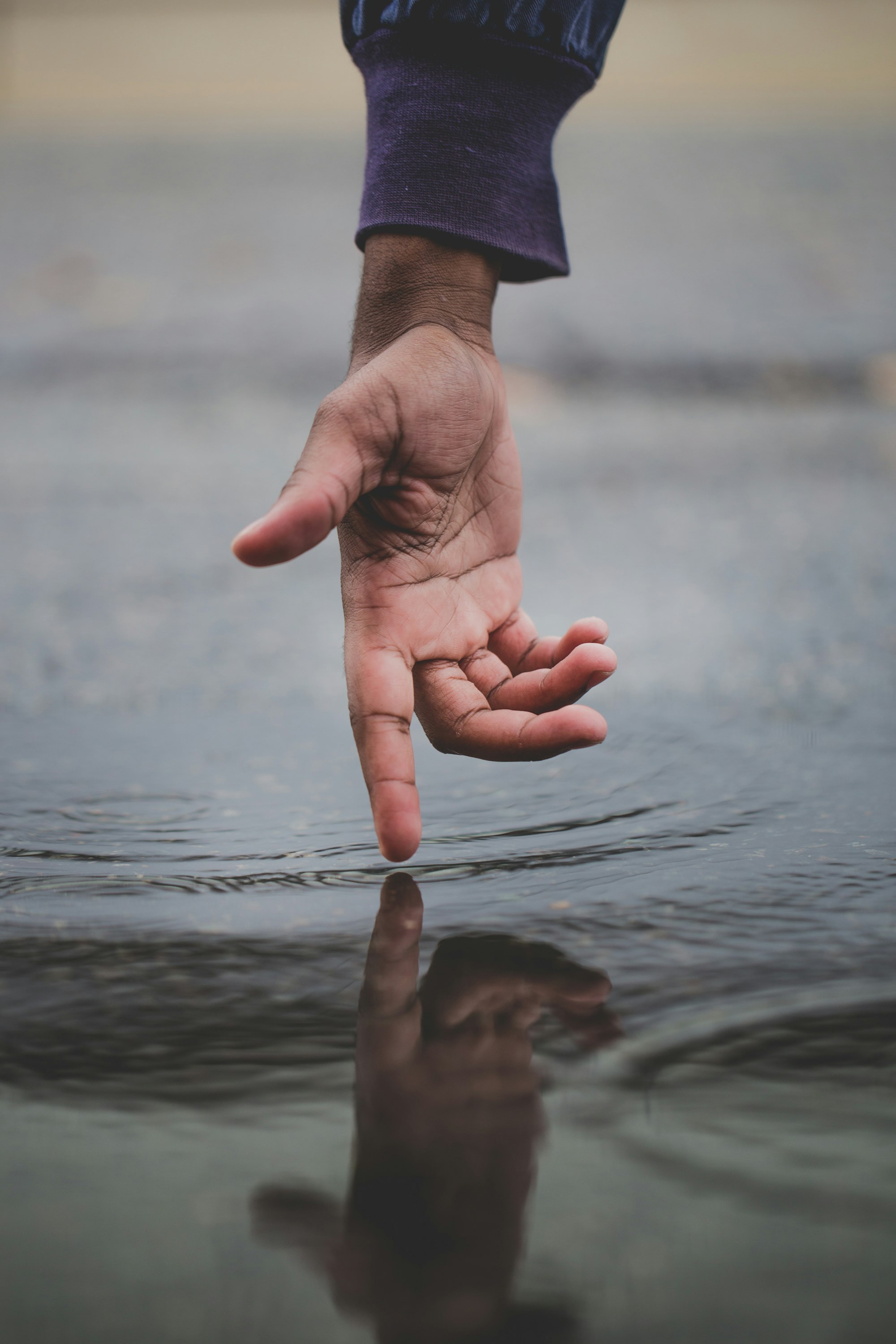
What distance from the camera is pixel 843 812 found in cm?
112

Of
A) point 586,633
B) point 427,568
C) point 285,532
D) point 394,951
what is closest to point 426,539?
point 427,568

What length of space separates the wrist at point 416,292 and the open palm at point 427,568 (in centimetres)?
3

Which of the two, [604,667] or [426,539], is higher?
[426,539]

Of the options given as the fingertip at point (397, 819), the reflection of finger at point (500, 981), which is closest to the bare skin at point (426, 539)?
the fingertip at point (397, 819)

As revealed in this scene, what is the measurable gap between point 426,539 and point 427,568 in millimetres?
31

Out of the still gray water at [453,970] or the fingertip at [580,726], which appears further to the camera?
the fingertip at [580,726]

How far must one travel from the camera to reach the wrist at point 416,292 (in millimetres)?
1123

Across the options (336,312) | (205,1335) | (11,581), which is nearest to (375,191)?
(205,1335)

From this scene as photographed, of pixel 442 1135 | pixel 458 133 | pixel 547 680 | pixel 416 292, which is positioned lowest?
pixel 442 1135

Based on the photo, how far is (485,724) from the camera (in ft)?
3.13

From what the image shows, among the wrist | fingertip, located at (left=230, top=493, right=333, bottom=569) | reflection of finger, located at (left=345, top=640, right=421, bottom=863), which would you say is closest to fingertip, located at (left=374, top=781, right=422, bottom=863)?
reflection of finger, located at (left=345, top=640, right=421, bottom=863)

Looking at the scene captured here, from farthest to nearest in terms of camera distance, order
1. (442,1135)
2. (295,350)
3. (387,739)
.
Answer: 1. (295,350)
2. (387,739)
3. (442,1135)

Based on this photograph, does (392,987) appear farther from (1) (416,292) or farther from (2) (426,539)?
(1) (416,292)

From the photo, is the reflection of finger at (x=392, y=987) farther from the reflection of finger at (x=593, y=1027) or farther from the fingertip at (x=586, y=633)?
the fingertip at (x=586, y=633)
